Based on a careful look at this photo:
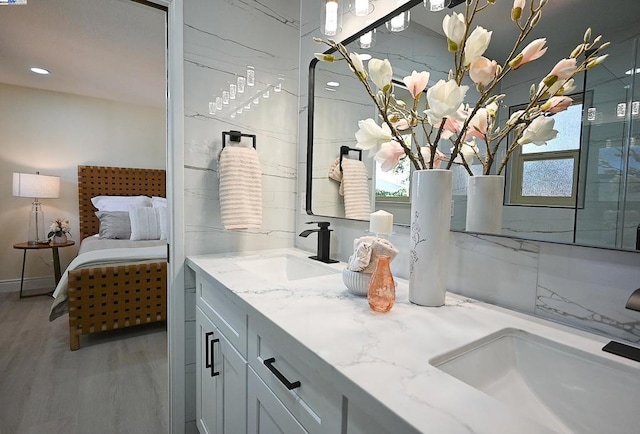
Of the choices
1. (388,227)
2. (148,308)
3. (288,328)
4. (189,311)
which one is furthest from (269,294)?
(148,308)

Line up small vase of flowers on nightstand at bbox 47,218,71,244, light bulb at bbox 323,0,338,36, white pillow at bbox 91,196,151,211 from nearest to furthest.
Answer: light bulb at bbox 323,0,338,36, small vase of flowers on nightstand at bbox 47,218,71,244, white pillow at bbox 91,196,151,211

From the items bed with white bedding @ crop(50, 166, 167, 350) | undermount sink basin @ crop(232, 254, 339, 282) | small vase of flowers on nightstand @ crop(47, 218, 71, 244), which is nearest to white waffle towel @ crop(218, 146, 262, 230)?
undermount sink basin @ crop(232, 254, 339, 282)

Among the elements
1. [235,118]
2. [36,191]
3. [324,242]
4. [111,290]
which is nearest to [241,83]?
[235,118]

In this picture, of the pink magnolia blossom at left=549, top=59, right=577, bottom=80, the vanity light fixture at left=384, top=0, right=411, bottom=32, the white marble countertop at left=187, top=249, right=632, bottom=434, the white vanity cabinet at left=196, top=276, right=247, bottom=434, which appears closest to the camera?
the white marble countertop at left=187, top=249, right=632, bottom=434

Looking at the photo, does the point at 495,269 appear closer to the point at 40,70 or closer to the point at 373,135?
the point at 373,135

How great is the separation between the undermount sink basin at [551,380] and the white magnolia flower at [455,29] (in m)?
0.68

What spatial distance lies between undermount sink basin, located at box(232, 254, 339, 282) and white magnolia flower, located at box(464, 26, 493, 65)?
0.91m

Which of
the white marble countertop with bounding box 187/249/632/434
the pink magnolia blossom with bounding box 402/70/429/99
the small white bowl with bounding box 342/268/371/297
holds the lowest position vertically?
the white marble countertop with bounding box 187/249/632/434

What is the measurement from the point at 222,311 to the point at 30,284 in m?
4.18

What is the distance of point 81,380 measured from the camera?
2.13 metres

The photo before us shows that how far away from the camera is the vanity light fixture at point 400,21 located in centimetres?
122

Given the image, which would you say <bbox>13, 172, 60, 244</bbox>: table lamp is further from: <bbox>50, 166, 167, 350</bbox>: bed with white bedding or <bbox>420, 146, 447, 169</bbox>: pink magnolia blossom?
<bbox>420, 146, 447, 169</bbox>: pink magnolia blossom

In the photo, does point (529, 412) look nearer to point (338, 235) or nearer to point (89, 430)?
point (338, 235)

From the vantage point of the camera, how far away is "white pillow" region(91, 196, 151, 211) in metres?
3.93
